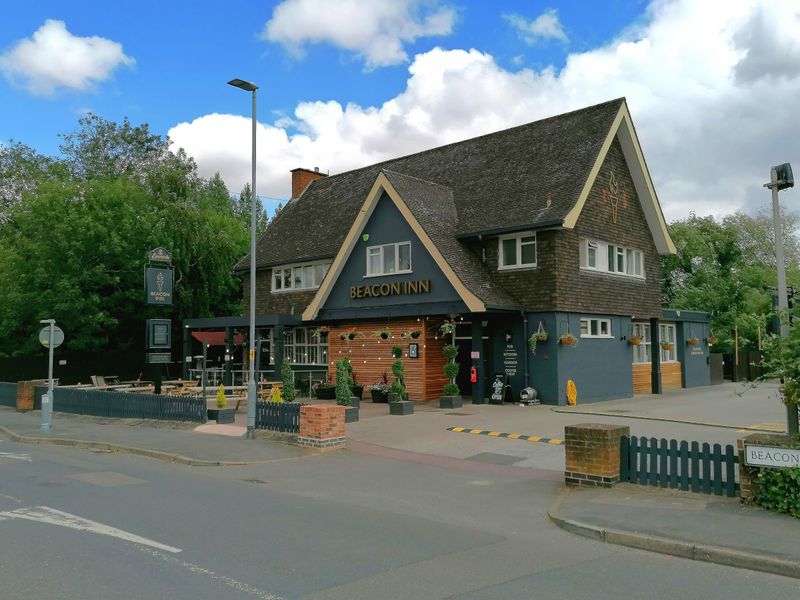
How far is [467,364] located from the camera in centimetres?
2580

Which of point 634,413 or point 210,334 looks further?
point 210,334

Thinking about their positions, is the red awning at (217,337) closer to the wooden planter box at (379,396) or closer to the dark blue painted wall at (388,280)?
the dark blue painted wall at (388,280)

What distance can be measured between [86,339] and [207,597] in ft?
102

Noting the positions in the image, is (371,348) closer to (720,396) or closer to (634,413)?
(634,413)

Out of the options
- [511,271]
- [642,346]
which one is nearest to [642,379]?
[642,346]

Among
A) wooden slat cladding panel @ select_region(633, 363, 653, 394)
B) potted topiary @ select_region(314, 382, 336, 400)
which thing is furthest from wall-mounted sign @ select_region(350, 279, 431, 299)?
wooden slat cladding panel @ select_region(633, 363, 653, 394)

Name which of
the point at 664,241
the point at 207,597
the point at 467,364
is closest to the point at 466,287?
the point at 467,364

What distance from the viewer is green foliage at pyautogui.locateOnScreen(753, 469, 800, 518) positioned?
319 inches

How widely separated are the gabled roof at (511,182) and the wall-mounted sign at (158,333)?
785 centimetres

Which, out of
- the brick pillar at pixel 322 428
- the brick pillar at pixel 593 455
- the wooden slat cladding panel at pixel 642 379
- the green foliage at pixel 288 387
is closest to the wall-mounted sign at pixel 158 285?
the green foliage at pixel 288 387

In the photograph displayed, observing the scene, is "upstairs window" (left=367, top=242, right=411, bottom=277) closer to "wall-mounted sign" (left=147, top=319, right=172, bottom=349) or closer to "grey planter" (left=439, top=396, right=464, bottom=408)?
"grey planter" (left=439, top=396, right=464, bottom=408)

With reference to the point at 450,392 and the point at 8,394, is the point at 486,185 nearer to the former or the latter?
the point at 450,392

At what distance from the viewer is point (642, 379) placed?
27.6 m

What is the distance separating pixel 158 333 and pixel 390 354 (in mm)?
8066
